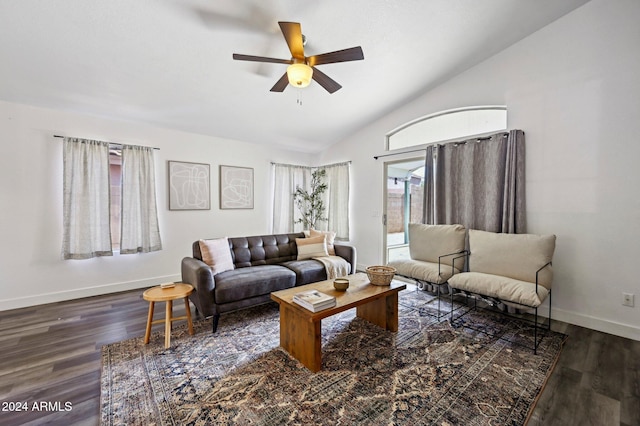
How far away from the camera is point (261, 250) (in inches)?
146

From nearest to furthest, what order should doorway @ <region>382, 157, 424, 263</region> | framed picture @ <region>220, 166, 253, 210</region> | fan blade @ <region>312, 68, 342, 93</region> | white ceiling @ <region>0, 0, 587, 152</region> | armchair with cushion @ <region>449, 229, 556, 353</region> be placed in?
white ceiling @ <region>0, 0, 587, 152</region> < armchair with cushion @ <region>449, 229, 556, 353</region> < fan blade @ <region>312, 68, 342, 93</region> < framed picture @ <region>220, 166, 253, 210</region> < doorway @ <region>382, 157, 424, 263</region>

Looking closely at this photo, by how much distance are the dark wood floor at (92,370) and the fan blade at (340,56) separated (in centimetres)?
280

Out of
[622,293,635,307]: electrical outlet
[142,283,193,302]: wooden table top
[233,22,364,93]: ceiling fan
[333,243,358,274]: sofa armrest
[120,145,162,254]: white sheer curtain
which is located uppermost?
[233,22,364,93]: ceiling fan

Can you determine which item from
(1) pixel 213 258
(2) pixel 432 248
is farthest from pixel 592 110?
(1) pixel 213 258

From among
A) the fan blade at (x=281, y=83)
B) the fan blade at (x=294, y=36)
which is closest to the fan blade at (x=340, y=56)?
the fan blade at (x=294, y=36)

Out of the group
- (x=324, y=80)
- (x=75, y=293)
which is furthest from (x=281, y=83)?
(x=75, y=293)

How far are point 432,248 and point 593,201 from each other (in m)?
1.66

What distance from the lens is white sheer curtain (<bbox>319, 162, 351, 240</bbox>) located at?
17.4 feet

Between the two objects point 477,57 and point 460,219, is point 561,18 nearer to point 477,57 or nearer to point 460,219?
point 477,57

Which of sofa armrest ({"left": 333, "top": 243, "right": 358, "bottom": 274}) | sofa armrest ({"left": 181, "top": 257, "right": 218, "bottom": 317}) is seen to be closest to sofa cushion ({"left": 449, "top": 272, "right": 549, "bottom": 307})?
sofa armrest ({"left": 333, "top": 243, "right": 358, "bottom": 274})

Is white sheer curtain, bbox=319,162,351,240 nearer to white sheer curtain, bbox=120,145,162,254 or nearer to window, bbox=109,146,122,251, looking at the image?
white sheer curtain, bbox=120,145,162,254

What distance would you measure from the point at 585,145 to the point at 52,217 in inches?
247

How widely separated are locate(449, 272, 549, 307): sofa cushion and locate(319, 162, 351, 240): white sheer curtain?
2671 mm

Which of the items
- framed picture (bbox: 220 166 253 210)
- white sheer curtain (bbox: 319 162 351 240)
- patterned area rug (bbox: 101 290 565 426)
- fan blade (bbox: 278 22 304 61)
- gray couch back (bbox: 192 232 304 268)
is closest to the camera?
patterned area rug (bbox: 101 290 565 426)
